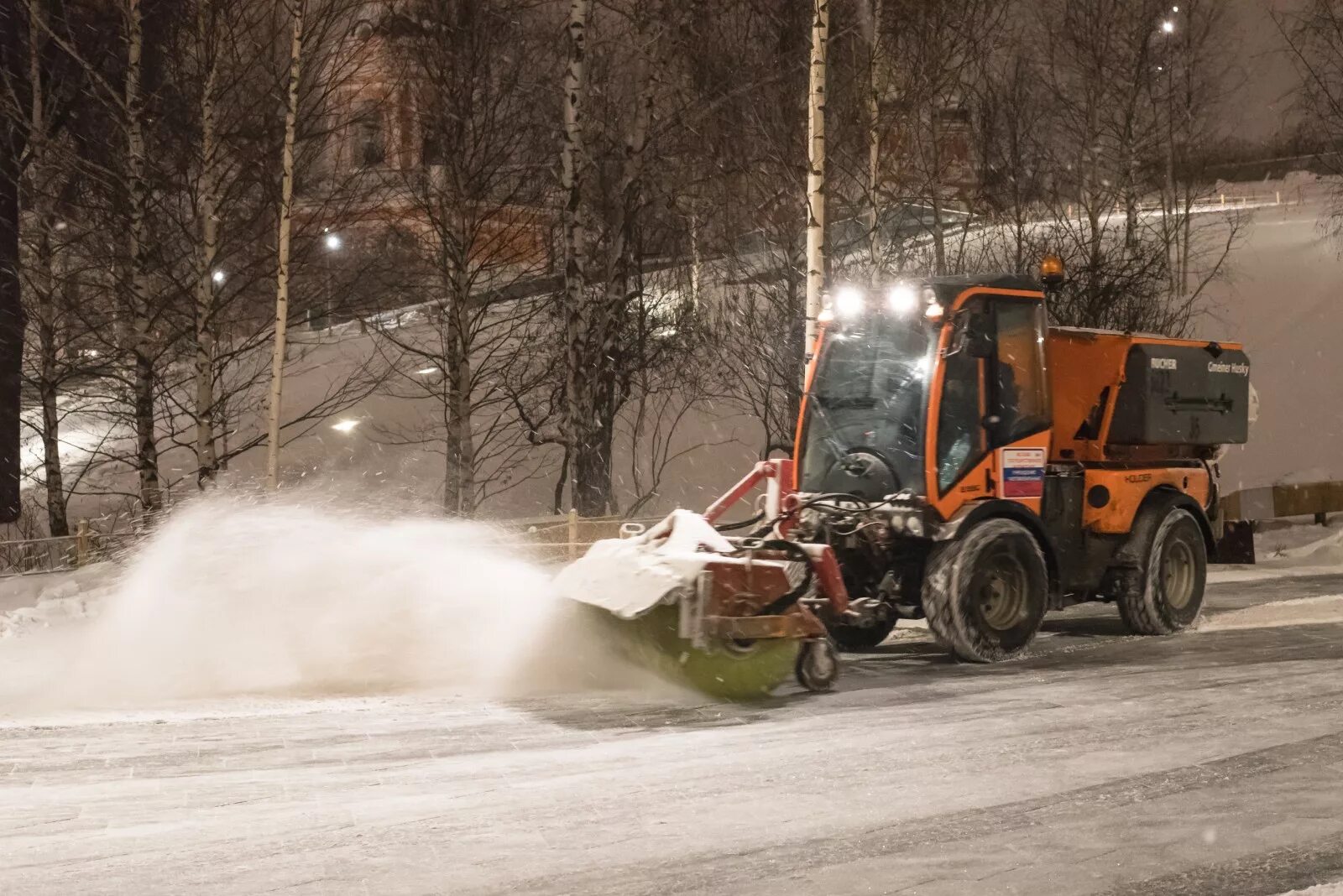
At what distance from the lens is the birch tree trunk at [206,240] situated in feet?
58.4

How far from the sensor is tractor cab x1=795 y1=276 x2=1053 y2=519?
9.05 m

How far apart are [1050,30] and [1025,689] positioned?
77.2 feet

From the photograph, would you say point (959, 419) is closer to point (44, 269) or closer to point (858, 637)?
point (858, 637)

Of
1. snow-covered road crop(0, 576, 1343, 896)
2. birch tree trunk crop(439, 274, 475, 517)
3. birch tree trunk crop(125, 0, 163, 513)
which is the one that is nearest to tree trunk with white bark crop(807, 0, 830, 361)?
snow-covered road crop(0, 576, 1343, 896)

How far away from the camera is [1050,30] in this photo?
94.3 ft

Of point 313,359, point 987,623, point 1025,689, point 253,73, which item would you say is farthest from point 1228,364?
point 313,359

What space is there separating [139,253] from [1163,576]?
13.3 m

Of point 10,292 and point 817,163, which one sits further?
point 10,292

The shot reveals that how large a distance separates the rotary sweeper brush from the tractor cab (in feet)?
0.04

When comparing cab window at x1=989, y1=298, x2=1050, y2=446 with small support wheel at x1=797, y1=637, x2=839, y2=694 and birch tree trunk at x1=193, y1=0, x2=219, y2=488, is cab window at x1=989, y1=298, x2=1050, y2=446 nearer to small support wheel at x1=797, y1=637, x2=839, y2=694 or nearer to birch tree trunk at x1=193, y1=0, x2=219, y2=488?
small support wheel at x1=797, y1=637, x2=839, y2=694

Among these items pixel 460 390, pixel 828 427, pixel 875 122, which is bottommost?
pixel 828 427

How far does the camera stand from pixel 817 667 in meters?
8.45

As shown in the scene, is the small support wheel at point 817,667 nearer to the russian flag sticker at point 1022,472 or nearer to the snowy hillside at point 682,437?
the russian flag sticker at point 1022,472

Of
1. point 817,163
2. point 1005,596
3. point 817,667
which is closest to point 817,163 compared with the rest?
point 817,163
